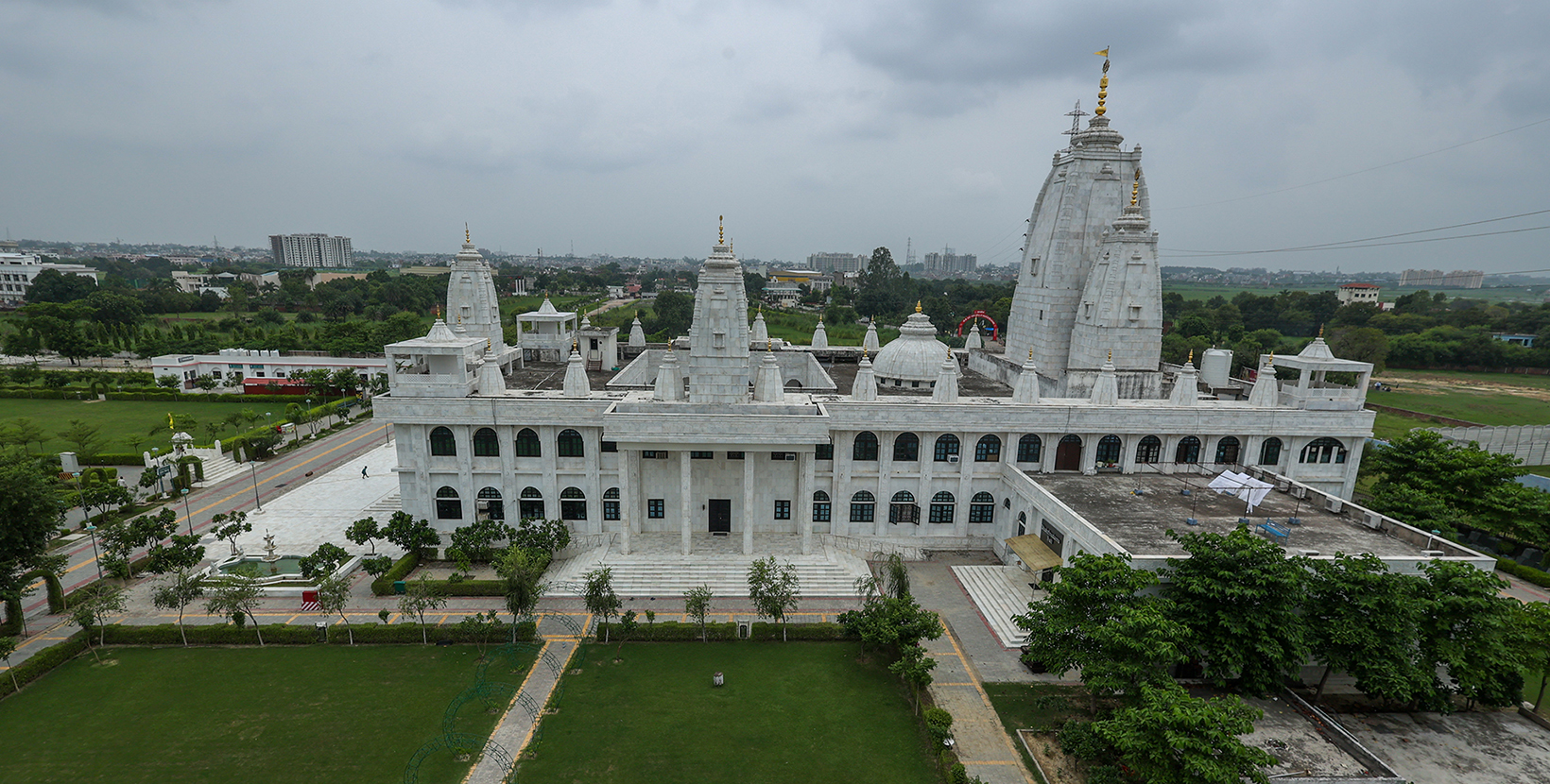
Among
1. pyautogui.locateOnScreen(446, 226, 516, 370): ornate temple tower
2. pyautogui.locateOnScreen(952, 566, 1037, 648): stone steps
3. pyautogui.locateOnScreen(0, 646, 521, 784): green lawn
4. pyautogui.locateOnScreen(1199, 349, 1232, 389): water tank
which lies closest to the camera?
pyautogui.locateOnScreen(0, 646, 521, 784): green lawn

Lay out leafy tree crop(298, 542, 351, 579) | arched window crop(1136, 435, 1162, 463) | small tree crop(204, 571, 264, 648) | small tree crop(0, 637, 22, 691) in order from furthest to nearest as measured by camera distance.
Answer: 1. arched window crop(1136, 435, 1162, 463)
2. leafy tree crop(298, 542, 351, 579)
3. small tree crop(204, 571, 264, 648)
4. small tree crop(0, 637, 22, 691)

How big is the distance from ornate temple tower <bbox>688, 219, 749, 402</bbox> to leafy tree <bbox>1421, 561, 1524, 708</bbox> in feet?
82.6

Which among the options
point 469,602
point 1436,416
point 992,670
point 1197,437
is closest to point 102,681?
point 469,602

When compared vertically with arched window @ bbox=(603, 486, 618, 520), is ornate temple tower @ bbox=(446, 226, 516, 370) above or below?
above

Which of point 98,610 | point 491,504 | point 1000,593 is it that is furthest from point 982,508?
point 98,610

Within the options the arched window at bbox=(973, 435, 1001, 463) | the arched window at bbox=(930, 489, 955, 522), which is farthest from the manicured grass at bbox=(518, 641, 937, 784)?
the arched window at bbox=(973, 435, 1001, 463)

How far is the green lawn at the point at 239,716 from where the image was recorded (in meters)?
19.7

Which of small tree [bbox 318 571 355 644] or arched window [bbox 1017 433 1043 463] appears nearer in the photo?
small tree [bbox 318 571 355 644]

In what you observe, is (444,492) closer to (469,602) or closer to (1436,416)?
(469,602)

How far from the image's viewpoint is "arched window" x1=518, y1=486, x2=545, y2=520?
112 feet

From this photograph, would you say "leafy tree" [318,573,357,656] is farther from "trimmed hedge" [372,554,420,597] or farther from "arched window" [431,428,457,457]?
"arched window" [431,428,457,457]

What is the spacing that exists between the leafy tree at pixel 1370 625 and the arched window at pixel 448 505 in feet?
114

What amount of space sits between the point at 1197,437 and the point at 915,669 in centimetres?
2173

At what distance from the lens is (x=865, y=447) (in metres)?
34.4
